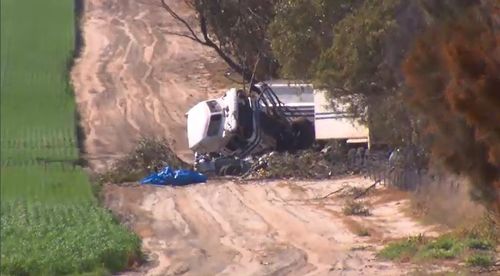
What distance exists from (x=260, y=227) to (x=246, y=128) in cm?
1094

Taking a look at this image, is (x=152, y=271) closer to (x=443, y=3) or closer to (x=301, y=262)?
(x=301, y=262)

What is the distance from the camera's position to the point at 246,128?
4003 cm

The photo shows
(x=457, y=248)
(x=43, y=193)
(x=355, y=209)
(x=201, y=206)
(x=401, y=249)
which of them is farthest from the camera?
(x=201, y=206)

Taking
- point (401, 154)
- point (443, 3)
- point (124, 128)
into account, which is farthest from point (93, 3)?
point (443, 3)

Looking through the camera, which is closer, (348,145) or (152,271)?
(152,271)

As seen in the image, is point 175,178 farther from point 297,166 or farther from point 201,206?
point 201,206

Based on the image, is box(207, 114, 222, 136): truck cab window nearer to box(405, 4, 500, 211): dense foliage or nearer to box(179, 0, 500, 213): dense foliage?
box(179, 0, 500, 213): dense foliage

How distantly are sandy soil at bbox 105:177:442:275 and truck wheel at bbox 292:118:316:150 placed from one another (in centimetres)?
380

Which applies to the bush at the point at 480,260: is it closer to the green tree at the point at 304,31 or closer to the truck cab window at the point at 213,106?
the green tree at the point at 304,31

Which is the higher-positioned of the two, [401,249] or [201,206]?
[201,206]

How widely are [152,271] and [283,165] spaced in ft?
48.3

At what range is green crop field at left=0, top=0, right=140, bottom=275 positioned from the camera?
20.2m

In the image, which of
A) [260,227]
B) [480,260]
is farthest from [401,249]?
[260,227]

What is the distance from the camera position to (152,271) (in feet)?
78.9
